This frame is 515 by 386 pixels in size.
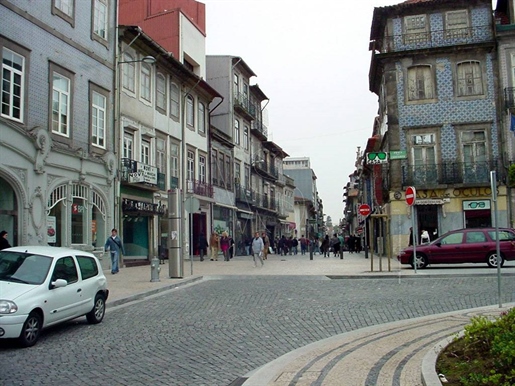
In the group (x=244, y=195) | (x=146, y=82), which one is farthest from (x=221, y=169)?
(x=146, y=82)

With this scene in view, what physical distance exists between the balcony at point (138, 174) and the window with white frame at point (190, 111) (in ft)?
24.5

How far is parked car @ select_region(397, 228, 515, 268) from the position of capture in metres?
22.0

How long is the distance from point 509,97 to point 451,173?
5110 millimetres

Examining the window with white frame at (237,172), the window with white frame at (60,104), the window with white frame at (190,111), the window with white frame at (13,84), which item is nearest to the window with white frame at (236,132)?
the window with white frame at (237,172)

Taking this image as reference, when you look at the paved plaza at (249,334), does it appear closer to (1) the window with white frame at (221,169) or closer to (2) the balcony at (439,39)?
(2) the balcony at (439,39)

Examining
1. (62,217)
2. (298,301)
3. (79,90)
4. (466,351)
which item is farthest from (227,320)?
(79,90)

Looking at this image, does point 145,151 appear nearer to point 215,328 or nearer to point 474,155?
point 474,155

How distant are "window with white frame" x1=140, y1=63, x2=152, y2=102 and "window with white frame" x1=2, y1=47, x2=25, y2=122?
10.2 m

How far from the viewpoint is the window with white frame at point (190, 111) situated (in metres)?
35.3

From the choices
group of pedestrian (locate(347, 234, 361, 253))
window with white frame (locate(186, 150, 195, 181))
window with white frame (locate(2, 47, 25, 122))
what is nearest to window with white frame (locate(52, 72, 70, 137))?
window with white frame (locate(2, 47, 25, 122))

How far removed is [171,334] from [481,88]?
28.5 meters

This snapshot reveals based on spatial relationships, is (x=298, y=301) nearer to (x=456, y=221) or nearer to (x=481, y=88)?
(x=456, y=221)

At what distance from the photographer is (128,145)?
27.5m

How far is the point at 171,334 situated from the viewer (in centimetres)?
967
